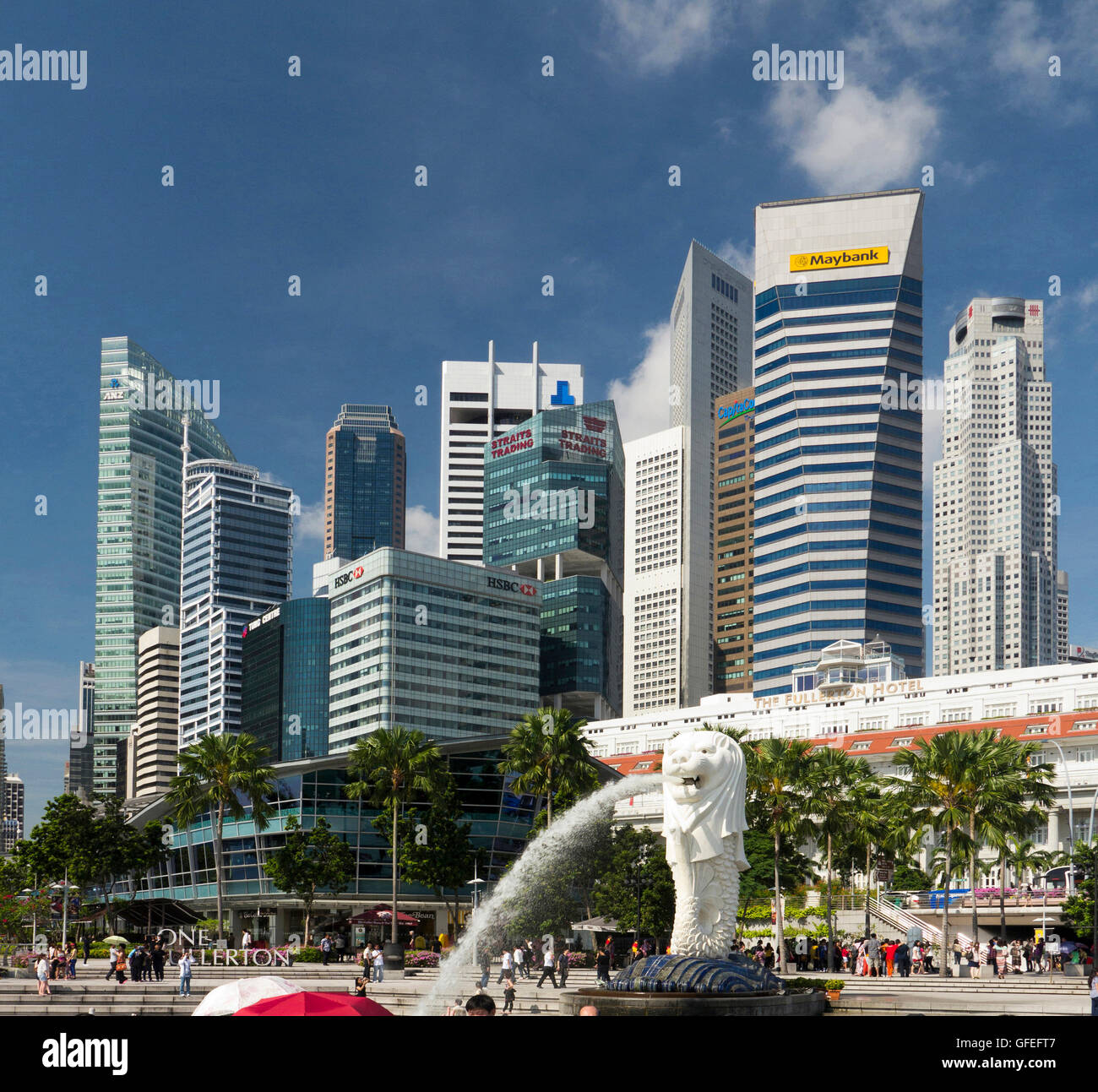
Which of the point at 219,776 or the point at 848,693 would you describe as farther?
the point at 848,693

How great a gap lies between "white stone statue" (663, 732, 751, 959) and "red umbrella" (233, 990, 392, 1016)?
22734 mm

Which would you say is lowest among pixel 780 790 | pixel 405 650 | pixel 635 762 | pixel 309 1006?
pixel 635 762

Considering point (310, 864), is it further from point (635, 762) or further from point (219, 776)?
point (635, 762)

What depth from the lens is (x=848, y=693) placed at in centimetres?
16025

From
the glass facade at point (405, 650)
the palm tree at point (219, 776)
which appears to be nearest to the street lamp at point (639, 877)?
the palm tree at point (219, 776)

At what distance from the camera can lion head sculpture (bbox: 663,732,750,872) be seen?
106ft

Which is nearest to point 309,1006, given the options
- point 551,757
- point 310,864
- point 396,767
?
point 551,757

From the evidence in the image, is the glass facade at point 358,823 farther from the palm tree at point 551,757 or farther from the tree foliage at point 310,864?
the palm tree at point 551,757

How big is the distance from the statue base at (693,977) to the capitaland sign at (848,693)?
124 m

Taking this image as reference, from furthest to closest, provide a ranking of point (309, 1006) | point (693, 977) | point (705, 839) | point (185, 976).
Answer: point (185, 976)
point (705, 839)
point (693, 977)
point (309, 1006)

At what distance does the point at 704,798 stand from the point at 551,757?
1457 inches

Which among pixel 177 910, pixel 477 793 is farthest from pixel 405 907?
pixel 177 910
